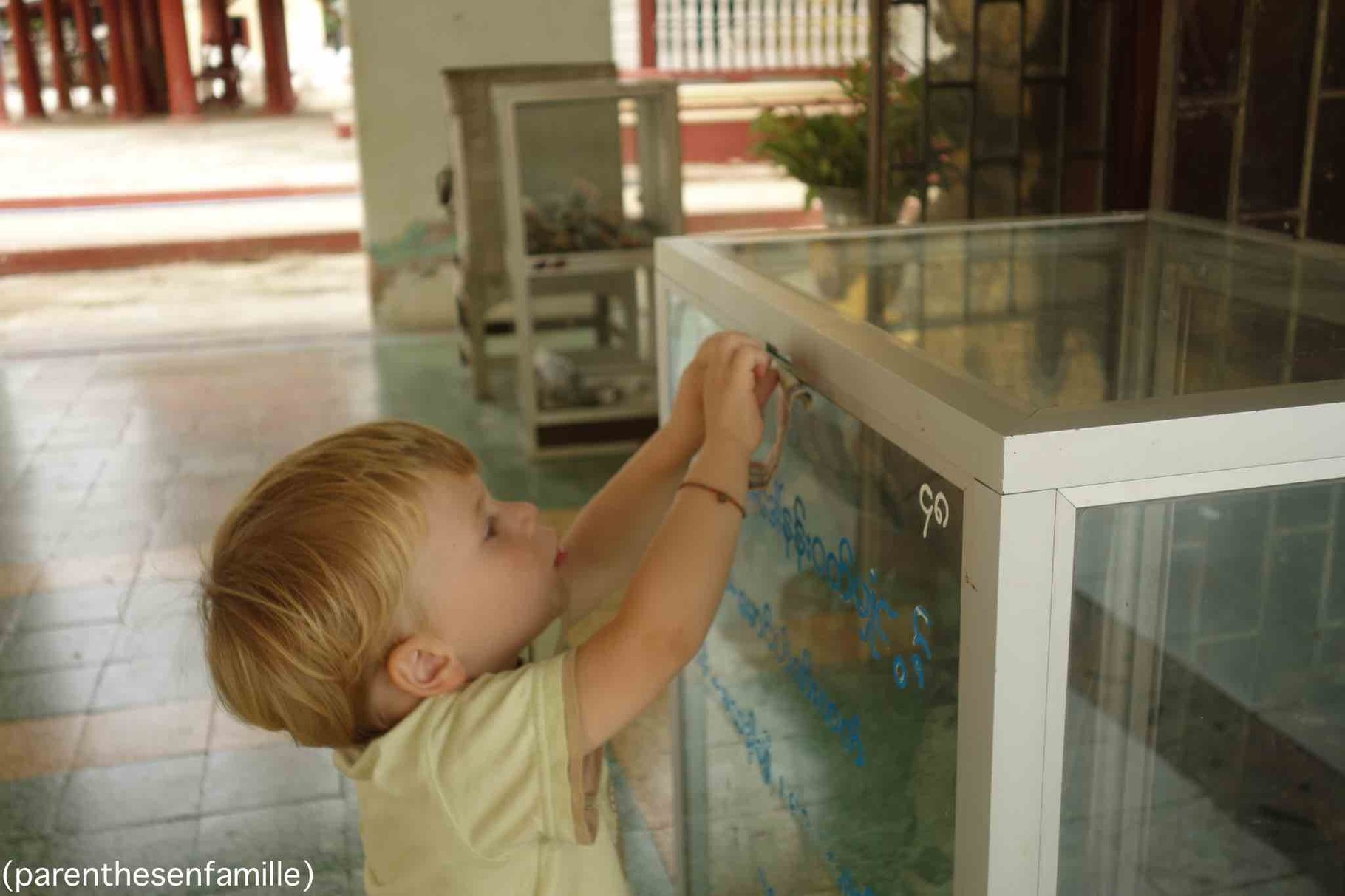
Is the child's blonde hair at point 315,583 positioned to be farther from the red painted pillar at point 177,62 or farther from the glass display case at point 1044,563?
the red painted pillar at point 177,62

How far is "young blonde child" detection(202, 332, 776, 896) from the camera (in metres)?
0.91

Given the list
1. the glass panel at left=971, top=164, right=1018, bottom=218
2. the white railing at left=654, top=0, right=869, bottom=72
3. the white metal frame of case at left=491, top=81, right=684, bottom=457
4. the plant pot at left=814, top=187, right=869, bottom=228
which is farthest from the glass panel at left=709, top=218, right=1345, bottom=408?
the white railing at left=654, top=0, right=869, bottom=72

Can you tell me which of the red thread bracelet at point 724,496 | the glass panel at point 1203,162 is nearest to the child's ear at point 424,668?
the red thread bracelet at point 724,496

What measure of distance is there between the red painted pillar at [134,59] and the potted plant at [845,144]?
47.8 ft

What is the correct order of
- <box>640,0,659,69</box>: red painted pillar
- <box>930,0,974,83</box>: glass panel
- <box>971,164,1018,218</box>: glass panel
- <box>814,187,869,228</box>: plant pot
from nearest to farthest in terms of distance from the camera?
<box>971,164,1018,218</box>: glass panel, <box>930,0,974,83</box>: glass panel, <box>814,187,869,228</box>: plant pot, <box>640,0,659,69</box>: red painted pillar

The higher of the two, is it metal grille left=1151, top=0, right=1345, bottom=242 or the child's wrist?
metal grille left=1151, top=0, right=1345, bottom=242

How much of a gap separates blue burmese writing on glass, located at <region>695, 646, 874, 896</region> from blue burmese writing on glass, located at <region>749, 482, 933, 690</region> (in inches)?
8.1

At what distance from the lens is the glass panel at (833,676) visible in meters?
0.80

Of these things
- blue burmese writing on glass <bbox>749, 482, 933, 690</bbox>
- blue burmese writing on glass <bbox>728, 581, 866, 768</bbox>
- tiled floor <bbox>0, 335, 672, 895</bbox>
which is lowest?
tiled floor <bbox>0, 335, 672, 895</bbox>

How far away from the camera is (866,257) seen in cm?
119

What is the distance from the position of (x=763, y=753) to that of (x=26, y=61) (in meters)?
18.0

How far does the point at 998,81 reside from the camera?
244 cm

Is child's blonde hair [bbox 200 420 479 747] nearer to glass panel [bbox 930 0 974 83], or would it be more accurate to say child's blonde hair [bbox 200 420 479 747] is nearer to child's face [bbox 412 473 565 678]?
child's face [bbox 412 473 565 678]

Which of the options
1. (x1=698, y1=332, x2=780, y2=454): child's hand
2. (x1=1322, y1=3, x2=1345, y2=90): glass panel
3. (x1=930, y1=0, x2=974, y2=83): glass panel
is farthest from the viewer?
(x1=930, y1=0, x2=974, y2=83): glass panel
